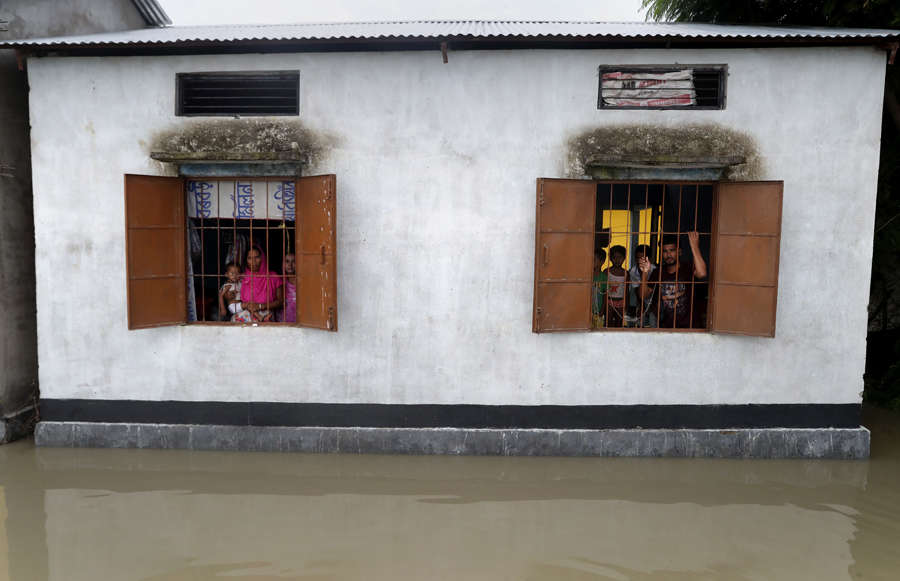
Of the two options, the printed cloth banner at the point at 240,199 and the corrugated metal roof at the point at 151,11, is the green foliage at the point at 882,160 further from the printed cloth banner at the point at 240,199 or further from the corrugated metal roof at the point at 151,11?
the corrugated metal roof at the point at 151,11

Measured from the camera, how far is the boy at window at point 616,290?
597 cm

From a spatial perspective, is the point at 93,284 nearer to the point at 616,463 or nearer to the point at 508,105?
the point at 508,105

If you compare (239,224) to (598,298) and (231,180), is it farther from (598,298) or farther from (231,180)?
(598,298)

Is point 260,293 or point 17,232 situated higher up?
point 17,232

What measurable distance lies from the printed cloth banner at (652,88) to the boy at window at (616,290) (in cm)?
141

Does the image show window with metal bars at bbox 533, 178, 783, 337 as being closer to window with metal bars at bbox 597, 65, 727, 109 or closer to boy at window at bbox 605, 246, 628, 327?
boy at window at bbox 605, 246, 628, 327

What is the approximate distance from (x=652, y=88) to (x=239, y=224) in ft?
13.2

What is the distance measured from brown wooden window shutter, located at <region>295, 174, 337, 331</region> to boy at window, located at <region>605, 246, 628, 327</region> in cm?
260

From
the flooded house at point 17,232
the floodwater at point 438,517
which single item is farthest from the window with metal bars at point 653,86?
the flooded house at point 17,232

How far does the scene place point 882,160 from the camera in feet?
23.8

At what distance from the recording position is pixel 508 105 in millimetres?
5426

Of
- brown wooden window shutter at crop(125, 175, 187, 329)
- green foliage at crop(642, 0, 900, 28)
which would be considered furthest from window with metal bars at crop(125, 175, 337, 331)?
green foliage at crop(642, 0, 900, 28)

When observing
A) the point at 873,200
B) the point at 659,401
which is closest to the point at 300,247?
the point at 659,401

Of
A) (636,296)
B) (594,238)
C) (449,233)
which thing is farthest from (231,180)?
(636,296)
